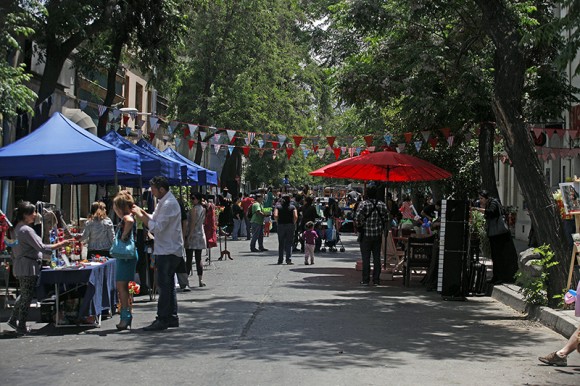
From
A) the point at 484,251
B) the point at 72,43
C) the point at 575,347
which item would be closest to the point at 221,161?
the point at 484,251

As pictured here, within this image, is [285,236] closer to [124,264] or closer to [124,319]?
[124,264]

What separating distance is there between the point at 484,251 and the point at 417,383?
17193 mm

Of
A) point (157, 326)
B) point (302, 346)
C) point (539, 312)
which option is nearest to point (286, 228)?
point (539, 312)

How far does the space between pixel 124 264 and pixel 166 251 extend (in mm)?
592

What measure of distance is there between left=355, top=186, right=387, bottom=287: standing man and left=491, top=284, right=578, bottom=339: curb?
7.67 feet

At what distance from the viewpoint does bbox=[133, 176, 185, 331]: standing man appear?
10.7 m

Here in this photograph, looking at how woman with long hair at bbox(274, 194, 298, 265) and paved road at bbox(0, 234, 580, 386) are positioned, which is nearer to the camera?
paved road at bbox(0, 234, 580, 386)

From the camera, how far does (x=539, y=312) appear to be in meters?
12.4

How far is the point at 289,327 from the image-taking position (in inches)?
428

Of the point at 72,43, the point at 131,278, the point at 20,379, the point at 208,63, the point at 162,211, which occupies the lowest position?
the point at 20,379

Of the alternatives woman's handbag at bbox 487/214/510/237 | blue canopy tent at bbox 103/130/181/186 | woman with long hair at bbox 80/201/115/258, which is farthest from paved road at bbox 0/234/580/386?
blue canopy tent at bbox 103/130/181/186

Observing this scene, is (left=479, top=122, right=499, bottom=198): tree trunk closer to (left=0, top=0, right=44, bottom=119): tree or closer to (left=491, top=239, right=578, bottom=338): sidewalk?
(left=491, top=239, right=578, bottom=338): sidewalk

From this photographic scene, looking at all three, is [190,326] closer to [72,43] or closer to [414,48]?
[72,43]

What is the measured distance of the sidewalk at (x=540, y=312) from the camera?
10.9 metres
